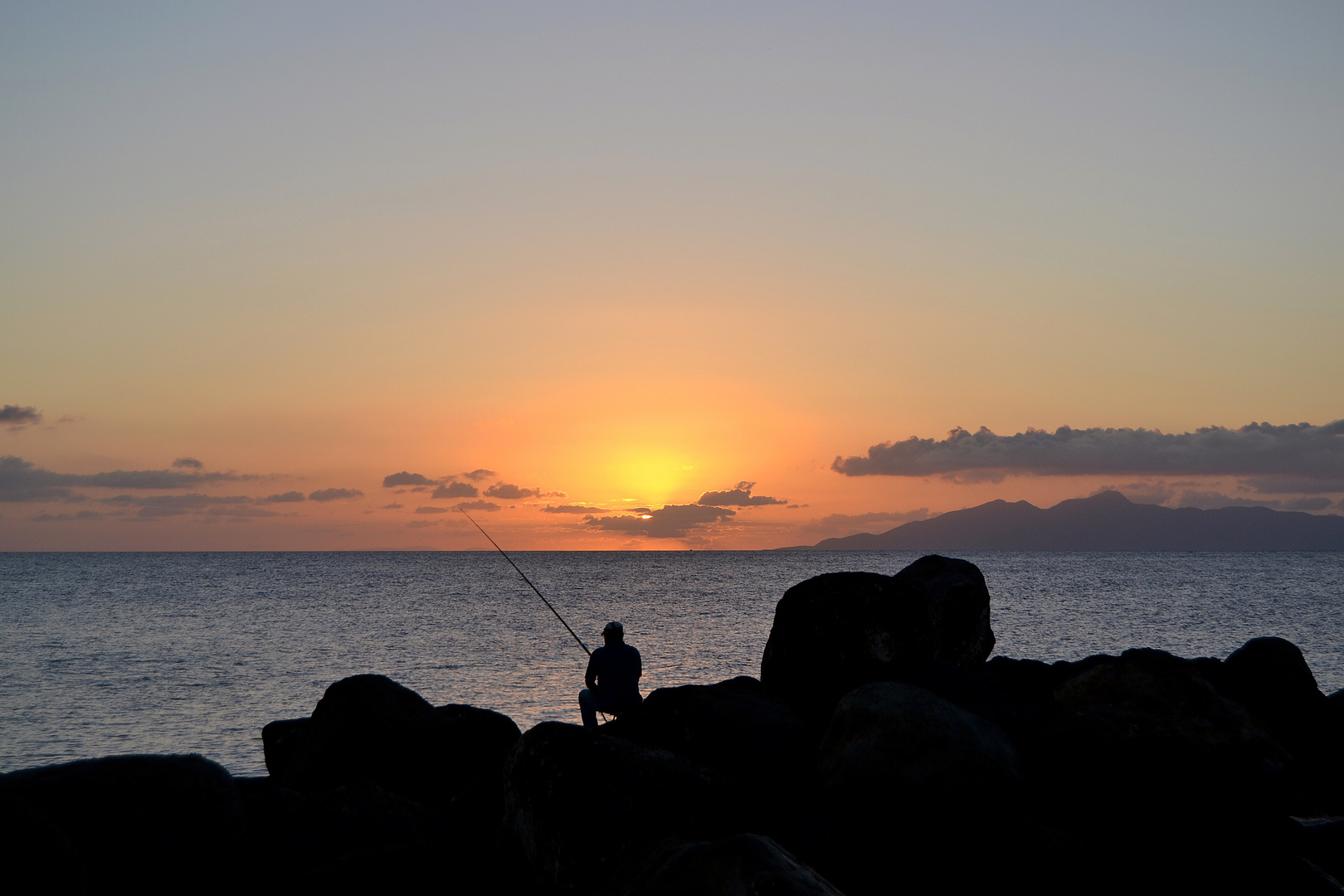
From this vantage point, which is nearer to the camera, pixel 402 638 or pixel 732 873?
pixel 732 873

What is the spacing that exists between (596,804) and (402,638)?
3530cm

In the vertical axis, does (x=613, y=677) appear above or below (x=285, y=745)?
above

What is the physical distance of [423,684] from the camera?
27016 mm

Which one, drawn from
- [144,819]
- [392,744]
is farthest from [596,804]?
[392,744]

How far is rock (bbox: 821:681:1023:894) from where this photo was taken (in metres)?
6.42

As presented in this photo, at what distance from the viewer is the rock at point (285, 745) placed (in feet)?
34.5

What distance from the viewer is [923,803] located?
6.45 m

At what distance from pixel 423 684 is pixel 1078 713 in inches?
881

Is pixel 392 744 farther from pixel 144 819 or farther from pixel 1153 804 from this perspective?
pixel 1153 804

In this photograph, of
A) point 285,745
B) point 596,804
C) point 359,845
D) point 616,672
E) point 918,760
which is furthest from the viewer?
point 285,745

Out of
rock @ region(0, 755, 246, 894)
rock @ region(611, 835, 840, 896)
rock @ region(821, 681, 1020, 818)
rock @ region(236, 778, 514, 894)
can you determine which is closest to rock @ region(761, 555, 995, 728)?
rock @ region(821, 681, 1020, 818)

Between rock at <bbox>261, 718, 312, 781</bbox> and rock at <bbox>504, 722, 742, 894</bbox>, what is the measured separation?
4.88 meters

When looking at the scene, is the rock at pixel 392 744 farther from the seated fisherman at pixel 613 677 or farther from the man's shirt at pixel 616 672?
the man's shirt at pixel 616 672

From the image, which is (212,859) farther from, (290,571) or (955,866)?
(290,571)
